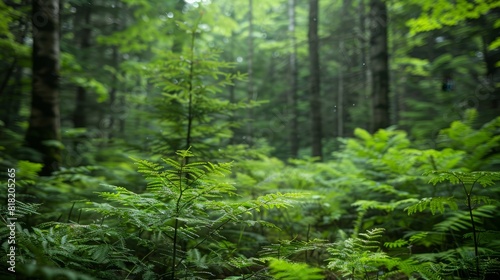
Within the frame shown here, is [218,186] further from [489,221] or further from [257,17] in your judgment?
[257,17]

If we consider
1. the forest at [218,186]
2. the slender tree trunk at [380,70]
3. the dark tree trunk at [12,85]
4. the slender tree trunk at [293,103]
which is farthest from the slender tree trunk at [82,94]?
the slender tree trunk at [380,70]

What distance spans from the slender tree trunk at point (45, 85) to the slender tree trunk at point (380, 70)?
654 cm

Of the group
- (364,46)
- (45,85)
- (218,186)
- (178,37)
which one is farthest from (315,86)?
(218,186)

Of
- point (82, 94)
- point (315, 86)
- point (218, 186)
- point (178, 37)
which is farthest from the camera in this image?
point (82, 94)

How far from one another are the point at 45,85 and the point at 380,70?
684 cm

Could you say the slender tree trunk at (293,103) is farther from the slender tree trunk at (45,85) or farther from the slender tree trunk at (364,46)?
the slender tree trunk at (45,85)

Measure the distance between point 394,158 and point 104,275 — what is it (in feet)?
13.3

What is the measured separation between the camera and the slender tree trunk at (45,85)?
14.2ft

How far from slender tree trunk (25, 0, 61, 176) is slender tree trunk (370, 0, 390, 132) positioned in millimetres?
6543

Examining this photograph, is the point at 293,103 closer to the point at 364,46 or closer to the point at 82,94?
the point at 364,46

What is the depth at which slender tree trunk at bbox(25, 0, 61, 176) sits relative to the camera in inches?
171

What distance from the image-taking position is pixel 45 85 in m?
4.46

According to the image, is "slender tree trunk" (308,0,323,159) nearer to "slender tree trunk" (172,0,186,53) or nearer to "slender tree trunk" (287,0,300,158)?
"slender tree trunk" (287,0,300,158)

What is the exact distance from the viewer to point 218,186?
69.4 inches
